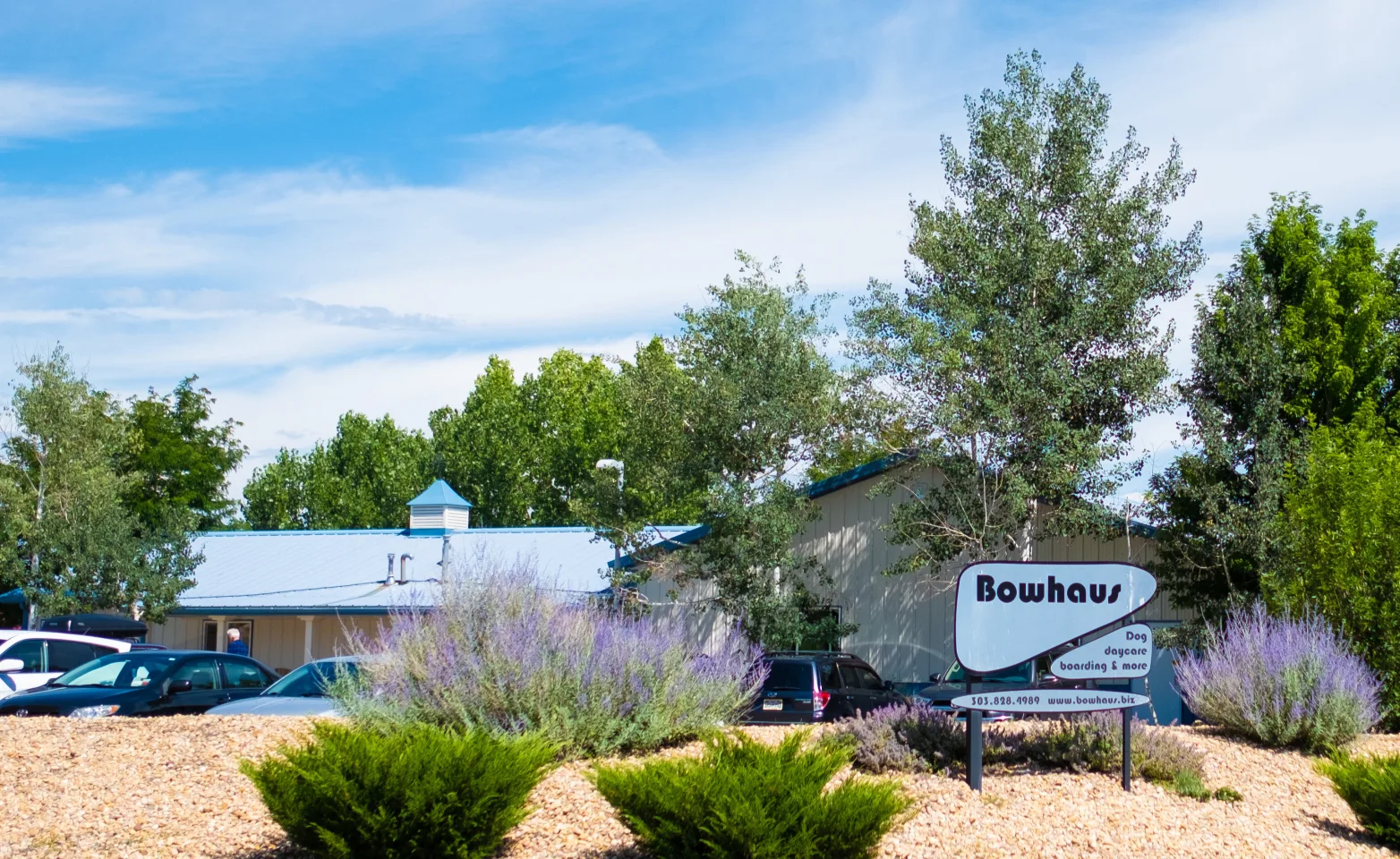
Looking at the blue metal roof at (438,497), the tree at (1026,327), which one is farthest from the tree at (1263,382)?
the blue metal roof at (438,497)

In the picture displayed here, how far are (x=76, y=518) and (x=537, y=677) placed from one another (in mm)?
24371

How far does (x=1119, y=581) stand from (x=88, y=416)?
3260cm

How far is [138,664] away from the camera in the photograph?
640 inches

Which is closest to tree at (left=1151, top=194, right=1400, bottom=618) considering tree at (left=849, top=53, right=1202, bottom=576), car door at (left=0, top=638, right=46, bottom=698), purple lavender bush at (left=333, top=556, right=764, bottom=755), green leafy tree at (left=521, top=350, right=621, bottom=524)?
tree at (left=849, top=53, right=1202, bottom=576)

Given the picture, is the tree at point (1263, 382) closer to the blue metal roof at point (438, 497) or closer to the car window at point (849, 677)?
the car window at point (849, 677)

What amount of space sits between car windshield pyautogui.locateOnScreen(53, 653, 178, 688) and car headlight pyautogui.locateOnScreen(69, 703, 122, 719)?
0.56 m

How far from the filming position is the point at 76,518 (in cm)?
3073

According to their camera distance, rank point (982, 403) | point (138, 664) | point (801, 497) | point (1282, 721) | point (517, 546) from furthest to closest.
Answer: point (517, 546), point (801, 497), point (982, 403), point (138, 664), point (1282, 721)

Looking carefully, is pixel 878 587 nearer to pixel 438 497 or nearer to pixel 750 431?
pixel 750 431

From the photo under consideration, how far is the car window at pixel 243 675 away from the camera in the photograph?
16844 millimetres

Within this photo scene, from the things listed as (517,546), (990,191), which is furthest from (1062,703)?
(517,546)

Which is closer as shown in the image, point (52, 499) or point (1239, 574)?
point (1239, 574)

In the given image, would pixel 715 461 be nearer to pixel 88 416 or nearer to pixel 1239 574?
pixel 1239 574

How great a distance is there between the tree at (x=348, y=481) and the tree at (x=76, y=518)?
540 inches
